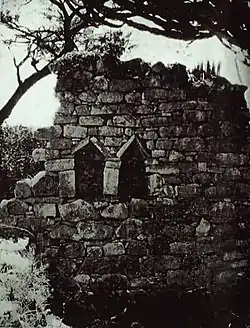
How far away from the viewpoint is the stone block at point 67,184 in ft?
6.91

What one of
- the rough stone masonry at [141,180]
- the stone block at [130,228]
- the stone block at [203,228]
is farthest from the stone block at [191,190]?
the stone block at [130,228]

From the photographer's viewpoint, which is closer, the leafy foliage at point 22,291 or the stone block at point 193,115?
the leafy foliage at point 22,291

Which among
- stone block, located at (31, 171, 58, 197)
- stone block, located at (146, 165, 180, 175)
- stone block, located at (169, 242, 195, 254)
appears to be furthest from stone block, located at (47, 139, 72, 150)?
stone block, located at (169, 242, 195, 254)

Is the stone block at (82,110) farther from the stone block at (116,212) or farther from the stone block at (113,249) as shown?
the stone block at (113,249)

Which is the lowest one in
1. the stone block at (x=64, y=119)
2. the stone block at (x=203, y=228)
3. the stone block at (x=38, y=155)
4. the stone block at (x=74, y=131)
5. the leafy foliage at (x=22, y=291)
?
the leafy foliage at (x=22, y=291)

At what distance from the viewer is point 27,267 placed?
206cm

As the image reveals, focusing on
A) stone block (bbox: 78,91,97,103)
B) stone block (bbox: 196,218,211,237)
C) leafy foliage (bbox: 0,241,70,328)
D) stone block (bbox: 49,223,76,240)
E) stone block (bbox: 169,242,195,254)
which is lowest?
leafy foliage (bbox: 0,241,70,328)

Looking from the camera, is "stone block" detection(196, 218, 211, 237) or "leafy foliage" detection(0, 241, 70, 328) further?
"stone block" detection(196, 218, 211, 237)

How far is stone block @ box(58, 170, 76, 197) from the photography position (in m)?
2.11

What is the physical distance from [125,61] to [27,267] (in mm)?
881

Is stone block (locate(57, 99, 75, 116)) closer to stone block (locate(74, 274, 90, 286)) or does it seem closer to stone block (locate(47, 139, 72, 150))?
stone block (locate(47, 139, 72, 150))

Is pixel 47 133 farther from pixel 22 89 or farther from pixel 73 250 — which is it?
pixel 73 250

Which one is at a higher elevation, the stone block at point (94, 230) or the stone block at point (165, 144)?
the stone block at point (165, 144)

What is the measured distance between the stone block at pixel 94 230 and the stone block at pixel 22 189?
24 cm
